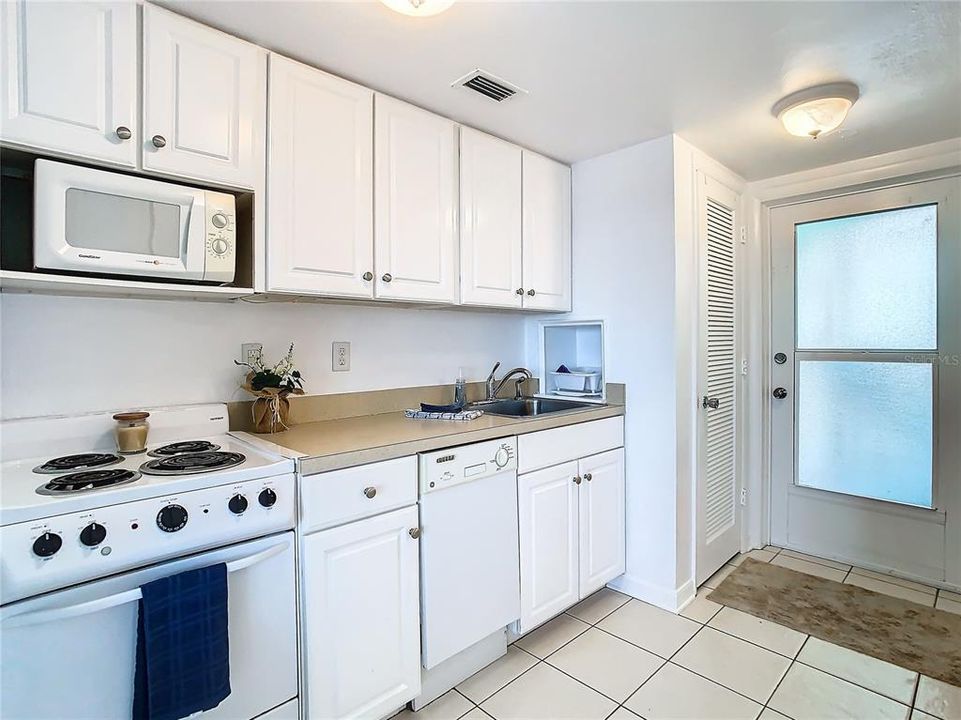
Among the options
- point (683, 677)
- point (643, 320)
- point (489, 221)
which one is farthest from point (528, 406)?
point (683, 677)

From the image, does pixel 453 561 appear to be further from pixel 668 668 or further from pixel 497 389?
pixel 497 389

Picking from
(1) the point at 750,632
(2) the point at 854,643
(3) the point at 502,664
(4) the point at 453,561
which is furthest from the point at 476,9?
(2) the point at 854,643

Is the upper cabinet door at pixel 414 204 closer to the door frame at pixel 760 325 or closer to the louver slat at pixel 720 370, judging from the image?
the louver slat at pixel 720 370

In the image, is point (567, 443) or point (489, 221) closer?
point (567, 443)

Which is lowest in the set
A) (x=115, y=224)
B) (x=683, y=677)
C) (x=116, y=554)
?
(x=683, y=677)

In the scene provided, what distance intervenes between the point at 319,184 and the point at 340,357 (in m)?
0.76

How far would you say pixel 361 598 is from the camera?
1544 millimetres

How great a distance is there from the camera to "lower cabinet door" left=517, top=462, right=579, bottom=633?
204cm

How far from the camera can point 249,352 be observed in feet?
6.40

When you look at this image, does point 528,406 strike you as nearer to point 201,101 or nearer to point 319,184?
point 319,184

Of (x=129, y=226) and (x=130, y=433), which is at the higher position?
(x=129, y=226)

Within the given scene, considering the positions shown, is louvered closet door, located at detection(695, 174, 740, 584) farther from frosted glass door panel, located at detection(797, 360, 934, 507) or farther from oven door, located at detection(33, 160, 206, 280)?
oven door, located at detection(33, 160, 206, 280)

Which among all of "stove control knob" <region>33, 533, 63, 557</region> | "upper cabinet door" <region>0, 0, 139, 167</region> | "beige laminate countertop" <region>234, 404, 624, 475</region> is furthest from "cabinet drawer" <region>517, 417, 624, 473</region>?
"upper cabinet door" <region>0, 0, 139, 167</region>

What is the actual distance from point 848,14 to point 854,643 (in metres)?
2.36
